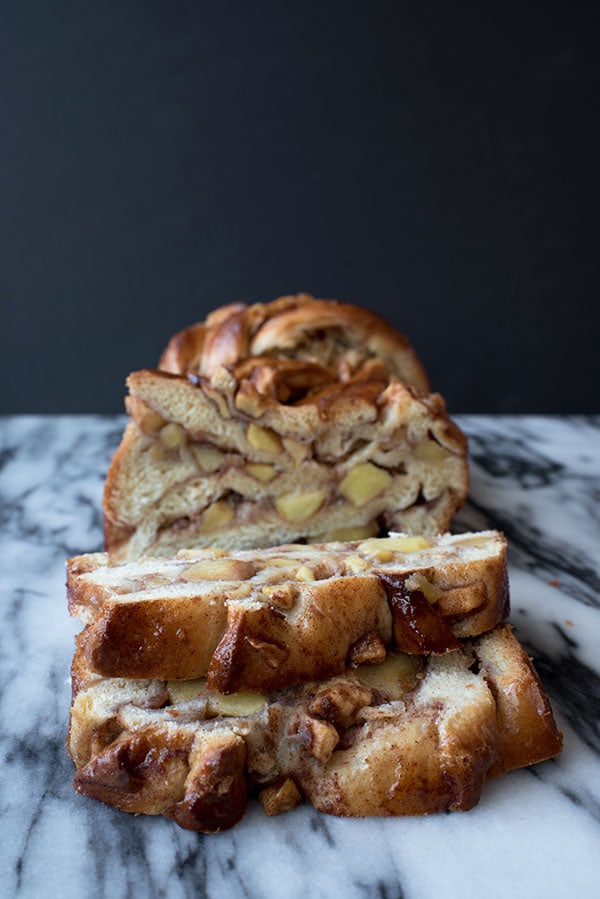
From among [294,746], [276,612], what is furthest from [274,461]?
[294,746]

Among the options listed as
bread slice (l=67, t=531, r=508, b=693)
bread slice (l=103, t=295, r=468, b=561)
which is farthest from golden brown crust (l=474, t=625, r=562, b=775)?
bread slice (l=103, t=295, r=468, b=561)

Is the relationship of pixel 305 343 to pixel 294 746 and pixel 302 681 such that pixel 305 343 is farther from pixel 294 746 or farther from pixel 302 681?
pixel 294 746

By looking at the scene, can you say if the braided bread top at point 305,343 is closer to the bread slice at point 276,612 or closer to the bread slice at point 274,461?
the bread slice at point 274,461

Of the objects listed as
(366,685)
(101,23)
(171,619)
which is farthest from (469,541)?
(101,23)

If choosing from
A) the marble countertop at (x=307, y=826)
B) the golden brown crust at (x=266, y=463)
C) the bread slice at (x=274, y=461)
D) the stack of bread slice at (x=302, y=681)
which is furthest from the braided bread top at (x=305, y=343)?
the stack of bread slice at (x=302, y=681)

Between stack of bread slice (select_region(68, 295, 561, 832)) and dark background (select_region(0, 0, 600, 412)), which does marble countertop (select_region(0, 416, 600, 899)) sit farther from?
dark background (select_region(0, 0, 600, 412))
